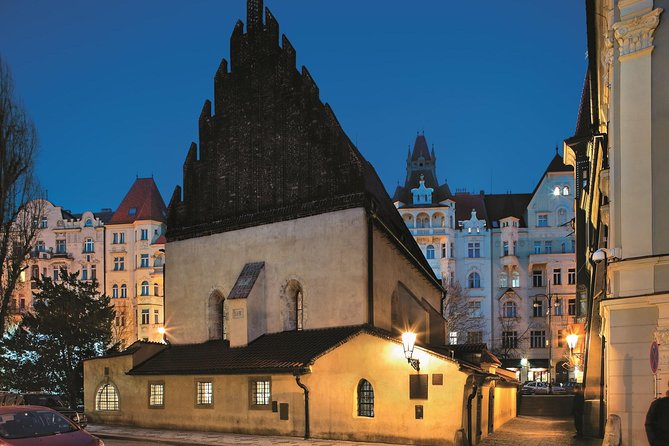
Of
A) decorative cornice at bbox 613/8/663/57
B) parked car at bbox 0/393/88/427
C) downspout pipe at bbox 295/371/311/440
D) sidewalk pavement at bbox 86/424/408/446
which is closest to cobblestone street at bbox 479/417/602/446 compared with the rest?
sidewalk pavement at bbox 86/424/408/446

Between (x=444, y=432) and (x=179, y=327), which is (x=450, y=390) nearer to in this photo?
(x=444, y=432)

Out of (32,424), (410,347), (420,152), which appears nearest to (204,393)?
(410,347)

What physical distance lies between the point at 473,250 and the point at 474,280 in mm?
3193

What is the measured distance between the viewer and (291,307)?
27359 millimetres

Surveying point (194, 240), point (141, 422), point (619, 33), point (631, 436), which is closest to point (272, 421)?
point (141, 422)

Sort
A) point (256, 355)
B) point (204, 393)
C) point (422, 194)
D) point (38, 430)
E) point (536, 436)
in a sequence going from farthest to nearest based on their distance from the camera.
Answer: point (422, 194), point (204, 393), point (536, 436), point (256, 355), point (38, 430)

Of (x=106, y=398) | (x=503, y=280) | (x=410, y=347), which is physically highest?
(x=503, y=280)

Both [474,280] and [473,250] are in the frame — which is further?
[473,250]

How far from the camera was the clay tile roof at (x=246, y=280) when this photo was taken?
27000 millimetres

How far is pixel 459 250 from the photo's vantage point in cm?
7919

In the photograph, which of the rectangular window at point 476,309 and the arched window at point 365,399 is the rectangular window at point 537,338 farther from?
the arched window at point 365,399

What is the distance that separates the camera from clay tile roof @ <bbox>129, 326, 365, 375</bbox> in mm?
24141

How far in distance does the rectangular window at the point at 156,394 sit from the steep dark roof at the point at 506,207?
2206 inches

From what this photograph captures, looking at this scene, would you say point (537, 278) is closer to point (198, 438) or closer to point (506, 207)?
point (506, 207)
